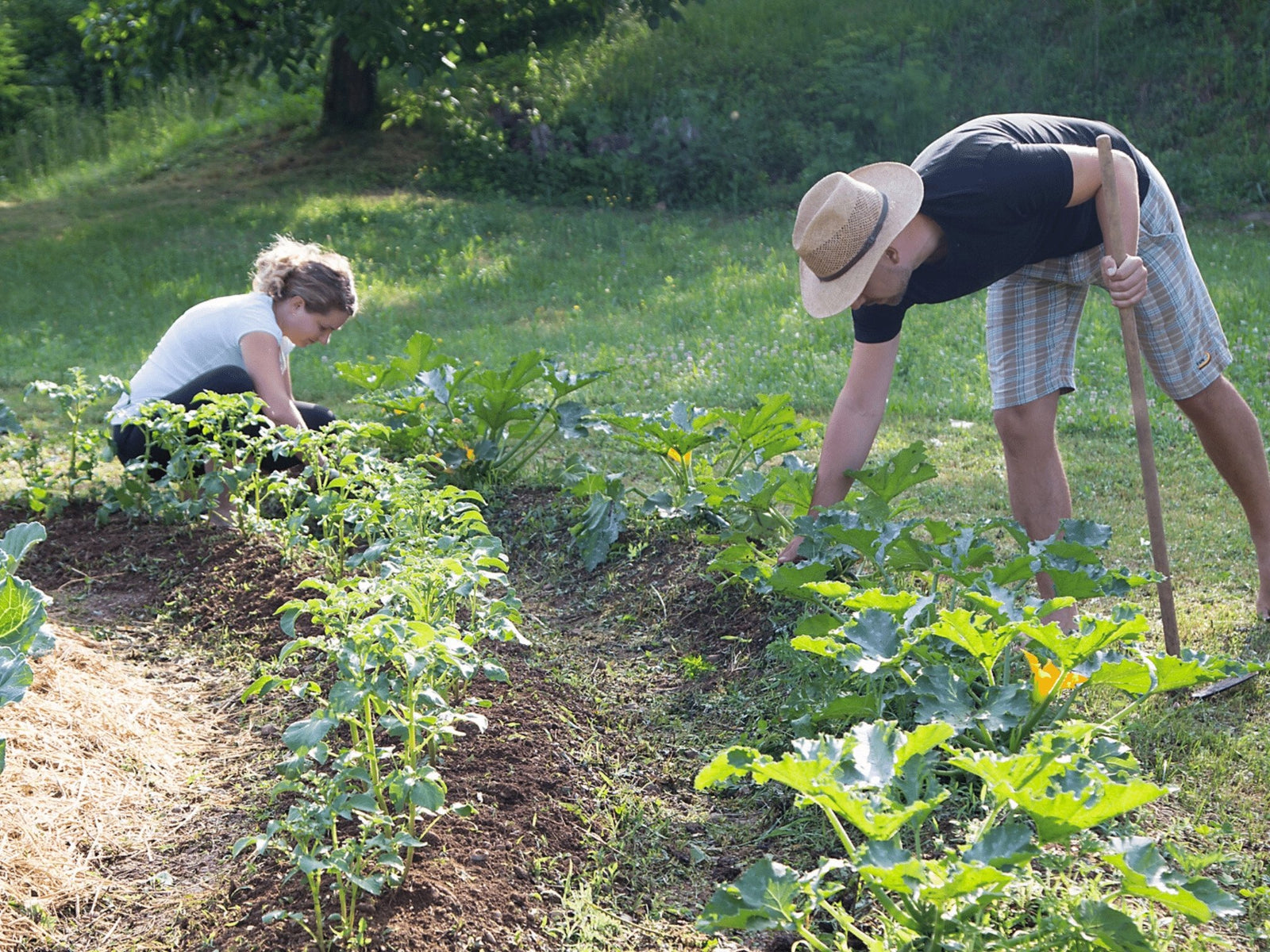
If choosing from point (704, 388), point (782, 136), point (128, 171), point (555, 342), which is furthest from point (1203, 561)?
point (128, 171)

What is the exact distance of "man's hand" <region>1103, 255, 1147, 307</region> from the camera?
3.00 metres

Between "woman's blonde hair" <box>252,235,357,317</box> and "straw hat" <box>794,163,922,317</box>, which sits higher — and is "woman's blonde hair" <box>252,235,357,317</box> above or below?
below

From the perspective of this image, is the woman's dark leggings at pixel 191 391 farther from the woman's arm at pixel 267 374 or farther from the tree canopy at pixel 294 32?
the tree canopy at pixel 294 32

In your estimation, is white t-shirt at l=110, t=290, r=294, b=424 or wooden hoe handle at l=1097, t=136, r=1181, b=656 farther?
white t-shirt at l=110, t=290, r=294, b=424

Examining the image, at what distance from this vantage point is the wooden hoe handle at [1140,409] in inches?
118

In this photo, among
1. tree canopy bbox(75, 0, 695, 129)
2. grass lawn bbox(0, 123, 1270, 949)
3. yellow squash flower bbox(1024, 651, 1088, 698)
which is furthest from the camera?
tree canopy bbox(75, 0, 695, 129)

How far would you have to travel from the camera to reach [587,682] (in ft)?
10.7

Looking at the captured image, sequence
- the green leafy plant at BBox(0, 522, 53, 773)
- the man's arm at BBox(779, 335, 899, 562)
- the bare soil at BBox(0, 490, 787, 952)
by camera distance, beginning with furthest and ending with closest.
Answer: the man's arm at BBox(779, 335, 899, 562) → the bare soil at BBox(0, 490, 787, 952) → the green leafy plant at BBox(0, 522, 53, 773)

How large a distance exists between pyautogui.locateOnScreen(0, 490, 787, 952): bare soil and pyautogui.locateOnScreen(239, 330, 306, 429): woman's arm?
50cm

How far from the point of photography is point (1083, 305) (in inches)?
132

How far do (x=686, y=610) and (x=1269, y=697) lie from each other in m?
1.64

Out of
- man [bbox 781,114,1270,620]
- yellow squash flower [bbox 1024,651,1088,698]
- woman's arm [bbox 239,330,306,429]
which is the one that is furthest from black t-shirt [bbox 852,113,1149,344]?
woman's arm [bbox 239,330,306,429]

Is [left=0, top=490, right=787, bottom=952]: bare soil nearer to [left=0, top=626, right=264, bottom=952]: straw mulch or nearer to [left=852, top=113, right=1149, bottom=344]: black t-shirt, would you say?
[left=0, top=626, right=264, bottom=952]: straw mulch

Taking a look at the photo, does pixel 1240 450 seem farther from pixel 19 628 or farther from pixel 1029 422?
pixel 19 628
